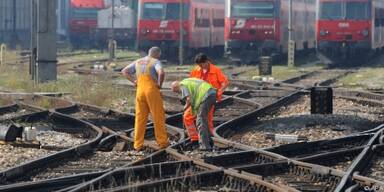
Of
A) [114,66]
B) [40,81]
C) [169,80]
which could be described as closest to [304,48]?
[114,66]

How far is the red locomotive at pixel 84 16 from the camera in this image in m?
55.3

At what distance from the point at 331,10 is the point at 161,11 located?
23.5ft

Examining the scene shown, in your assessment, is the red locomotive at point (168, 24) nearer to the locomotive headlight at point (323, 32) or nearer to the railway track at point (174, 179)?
the locomotive headlight at point (323, 32)

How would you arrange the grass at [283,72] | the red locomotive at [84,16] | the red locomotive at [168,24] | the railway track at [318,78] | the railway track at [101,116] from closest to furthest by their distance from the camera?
the railway track at [101,116]
the railway track at [318,78]
the grass at [283,72]
the red locomotive at [168,24]
the red locomotive at [84,16]

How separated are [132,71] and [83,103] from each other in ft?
20.5

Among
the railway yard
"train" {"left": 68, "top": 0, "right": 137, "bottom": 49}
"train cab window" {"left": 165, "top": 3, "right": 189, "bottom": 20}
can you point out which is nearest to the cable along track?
the railway yard

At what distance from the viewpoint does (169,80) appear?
28.2 m

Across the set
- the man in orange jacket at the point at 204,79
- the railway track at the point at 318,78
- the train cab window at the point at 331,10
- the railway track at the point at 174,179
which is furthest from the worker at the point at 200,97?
the train cab window at the point at 331,10

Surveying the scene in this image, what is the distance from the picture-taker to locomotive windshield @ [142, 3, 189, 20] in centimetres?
3791

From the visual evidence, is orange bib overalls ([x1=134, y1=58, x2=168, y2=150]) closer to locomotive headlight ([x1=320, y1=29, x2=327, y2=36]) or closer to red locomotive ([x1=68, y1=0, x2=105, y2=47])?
locomotive headlight ([x1=320, y1=29, x2=327, y2=36])

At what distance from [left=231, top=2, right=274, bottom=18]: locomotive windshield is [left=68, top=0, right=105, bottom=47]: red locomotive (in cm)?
2021

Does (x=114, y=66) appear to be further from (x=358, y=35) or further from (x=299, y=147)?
(x=299, y=147)

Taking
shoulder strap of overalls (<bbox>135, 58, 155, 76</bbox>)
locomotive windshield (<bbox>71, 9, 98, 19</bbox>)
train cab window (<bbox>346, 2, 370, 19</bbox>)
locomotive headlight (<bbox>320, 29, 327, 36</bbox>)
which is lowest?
shoulder strap of overalls (<bbox>135, 58, 155, 76</bbox>)

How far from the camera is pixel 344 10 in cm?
3516
